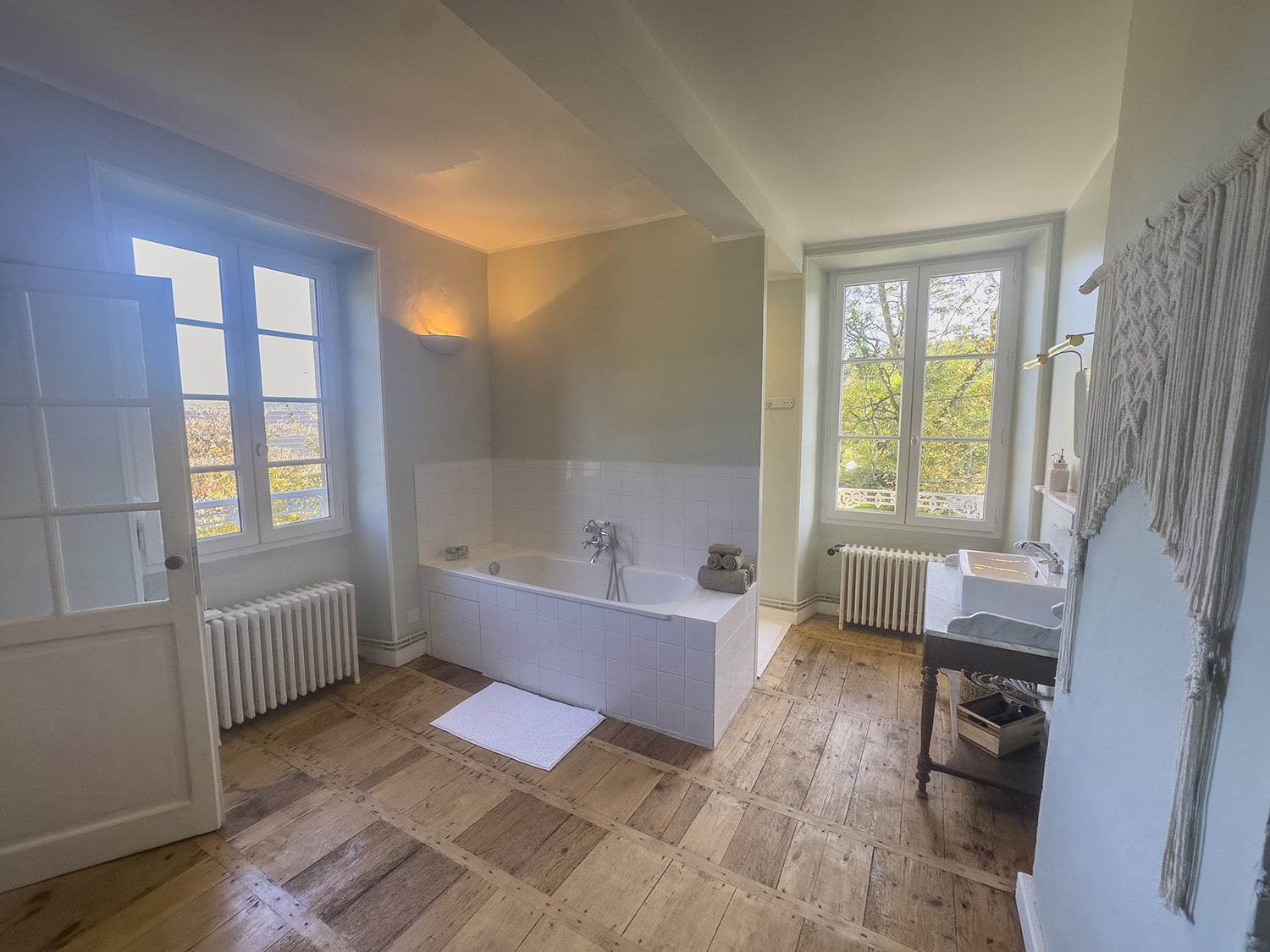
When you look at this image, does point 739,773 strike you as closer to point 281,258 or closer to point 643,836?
point 643,836

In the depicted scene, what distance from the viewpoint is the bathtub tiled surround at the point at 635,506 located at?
2.76 meters

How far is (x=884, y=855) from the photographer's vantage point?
1693 mm

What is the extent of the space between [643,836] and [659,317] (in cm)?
244

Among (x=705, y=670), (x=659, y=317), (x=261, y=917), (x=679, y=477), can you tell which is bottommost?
(x=261, y=917)

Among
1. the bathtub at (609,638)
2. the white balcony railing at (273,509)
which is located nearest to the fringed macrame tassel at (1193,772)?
the bathtub at (609,638)

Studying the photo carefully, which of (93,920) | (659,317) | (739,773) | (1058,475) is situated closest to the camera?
(93,920)

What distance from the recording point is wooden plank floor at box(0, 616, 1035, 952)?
1.44m

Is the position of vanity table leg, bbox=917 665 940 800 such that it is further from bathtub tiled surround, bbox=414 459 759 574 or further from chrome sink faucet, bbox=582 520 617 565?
chrome sink faucet, bbox=582 520 617 565

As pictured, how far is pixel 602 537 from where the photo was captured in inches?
123

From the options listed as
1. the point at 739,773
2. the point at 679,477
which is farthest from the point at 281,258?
the point at 739,773

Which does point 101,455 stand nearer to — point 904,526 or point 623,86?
point 623,86

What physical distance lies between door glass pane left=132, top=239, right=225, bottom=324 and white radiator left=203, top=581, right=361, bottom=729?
1389 mm

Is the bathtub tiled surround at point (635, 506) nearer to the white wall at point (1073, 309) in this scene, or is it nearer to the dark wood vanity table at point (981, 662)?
the dark wood vanity table at point (981, 662)

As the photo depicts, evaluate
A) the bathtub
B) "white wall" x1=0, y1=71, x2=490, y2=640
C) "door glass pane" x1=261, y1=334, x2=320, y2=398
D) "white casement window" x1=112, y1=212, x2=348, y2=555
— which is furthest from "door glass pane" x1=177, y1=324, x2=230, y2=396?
the bathtub
